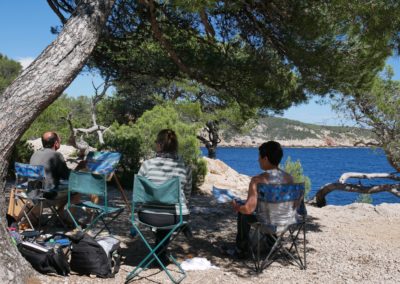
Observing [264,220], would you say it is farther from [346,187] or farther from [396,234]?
[346,187]

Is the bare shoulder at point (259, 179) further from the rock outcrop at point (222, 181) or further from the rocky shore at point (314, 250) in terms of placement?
the rock outcrop at point (222, 181)

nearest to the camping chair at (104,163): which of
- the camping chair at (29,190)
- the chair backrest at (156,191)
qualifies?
the camping chair at (29,190)

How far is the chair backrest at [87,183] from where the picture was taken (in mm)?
3879

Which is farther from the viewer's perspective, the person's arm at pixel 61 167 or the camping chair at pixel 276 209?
the person's arm at pixel 61 167

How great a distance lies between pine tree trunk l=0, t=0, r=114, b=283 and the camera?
2936 millimetres

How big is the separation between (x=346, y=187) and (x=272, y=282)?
5417 millimetres

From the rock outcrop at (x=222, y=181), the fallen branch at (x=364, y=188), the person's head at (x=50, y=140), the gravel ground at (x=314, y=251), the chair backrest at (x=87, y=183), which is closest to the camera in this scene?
the gravel ground at (x=314, y=251)

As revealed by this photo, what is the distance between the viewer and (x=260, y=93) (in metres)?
5.90

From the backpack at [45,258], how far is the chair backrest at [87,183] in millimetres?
705

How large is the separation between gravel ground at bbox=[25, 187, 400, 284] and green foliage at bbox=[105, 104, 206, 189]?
3210 millimetres

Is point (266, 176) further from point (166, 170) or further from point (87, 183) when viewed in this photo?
point (87, 183)

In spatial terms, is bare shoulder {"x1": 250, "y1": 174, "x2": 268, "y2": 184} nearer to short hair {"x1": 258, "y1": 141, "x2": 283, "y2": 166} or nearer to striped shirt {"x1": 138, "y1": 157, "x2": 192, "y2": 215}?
short hair {"x1": 258, "y1": 141, "x2": 283, "y2": 166}

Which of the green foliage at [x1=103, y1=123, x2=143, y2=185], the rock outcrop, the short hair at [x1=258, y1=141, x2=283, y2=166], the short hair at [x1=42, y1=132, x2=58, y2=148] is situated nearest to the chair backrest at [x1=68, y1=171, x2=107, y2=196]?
the short hair at [x1=42, y1=132, x2=58, y2=148]

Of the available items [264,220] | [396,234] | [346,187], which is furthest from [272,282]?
[346,187]
